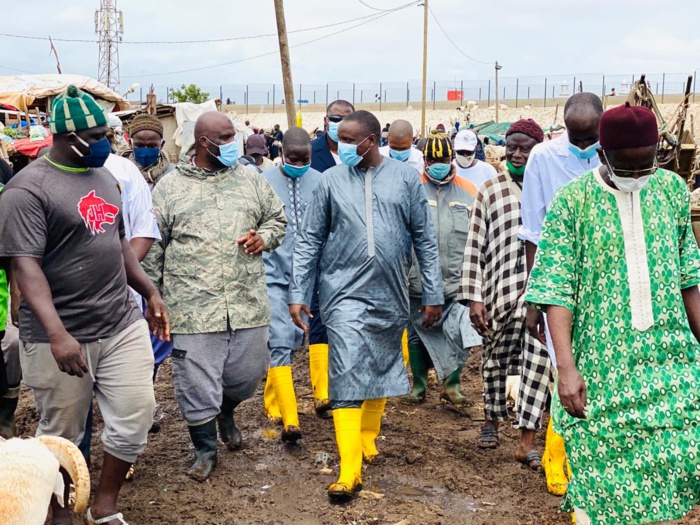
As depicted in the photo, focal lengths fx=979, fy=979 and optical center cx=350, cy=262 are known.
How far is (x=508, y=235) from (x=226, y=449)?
7.83 ft

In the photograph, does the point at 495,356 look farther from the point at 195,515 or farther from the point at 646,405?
the point at 646,405

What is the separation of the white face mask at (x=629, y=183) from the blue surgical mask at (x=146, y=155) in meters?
4.32

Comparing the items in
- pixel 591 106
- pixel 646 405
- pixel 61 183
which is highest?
pixel 591 106

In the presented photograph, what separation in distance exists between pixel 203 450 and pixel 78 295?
180 cm

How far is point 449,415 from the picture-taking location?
766cm

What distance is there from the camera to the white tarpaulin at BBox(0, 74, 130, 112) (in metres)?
27.0

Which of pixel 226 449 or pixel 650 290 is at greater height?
pixel 650 290

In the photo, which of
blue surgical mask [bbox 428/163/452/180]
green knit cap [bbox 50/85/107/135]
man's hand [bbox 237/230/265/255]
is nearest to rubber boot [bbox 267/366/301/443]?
man's hand [bbox 237/230/265/255]

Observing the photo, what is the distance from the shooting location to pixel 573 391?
3771mm

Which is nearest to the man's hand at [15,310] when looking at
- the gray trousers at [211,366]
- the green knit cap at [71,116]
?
the gray trousers at [211,366]

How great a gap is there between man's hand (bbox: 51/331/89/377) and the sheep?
1.51ft

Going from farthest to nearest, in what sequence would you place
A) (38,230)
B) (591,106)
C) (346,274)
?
(346,274), (591,106), (38,230)

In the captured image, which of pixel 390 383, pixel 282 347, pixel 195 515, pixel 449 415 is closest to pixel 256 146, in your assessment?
pixel 282 347

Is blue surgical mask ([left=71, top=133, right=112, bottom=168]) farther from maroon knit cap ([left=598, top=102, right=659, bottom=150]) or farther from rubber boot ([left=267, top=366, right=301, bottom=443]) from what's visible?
rubber boot ([left=267, top=366, right=301, bottom=443])
